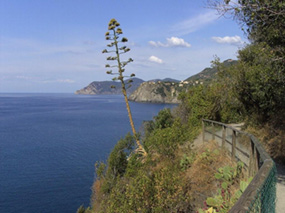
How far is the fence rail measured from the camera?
1.84 meters

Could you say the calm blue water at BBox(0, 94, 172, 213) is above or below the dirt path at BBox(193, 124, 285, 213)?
below

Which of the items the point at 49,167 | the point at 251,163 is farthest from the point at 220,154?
the point at 49,167

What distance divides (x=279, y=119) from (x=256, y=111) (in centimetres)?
310

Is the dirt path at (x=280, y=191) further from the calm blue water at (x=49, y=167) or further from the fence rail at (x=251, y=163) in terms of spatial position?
the calm blue water at (x=49, y=167)

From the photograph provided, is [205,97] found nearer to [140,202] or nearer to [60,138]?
[140,202]

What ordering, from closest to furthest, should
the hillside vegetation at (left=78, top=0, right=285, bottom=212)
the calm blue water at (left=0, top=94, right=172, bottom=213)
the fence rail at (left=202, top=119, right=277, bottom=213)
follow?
1. the fence rail at (left=202, top=119, right=277, bottom=213)
2. the hillside vegetation at (left=78, top=0, right=285, bottom=212)
3. the calm blue water at (left=0, top=94, right=172, bottom=213)

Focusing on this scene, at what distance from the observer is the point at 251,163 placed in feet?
17.0

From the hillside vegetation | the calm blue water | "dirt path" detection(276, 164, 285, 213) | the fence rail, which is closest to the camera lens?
the fence rail

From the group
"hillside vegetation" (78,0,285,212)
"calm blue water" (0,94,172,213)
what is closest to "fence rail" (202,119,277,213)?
"hillside vegetation" (78,0,285,212)

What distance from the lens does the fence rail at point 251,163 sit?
1.84 metres

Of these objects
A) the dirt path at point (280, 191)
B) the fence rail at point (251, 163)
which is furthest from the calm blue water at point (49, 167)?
the dirt path at point (280, 191)

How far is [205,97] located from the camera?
24641 mm

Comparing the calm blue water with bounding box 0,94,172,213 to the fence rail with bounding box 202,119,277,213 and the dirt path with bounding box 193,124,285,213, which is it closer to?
the fence rail with bounding box 202,119,277,213

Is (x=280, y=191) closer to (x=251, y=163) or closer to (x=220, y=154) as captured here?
(x=251, y=163)
